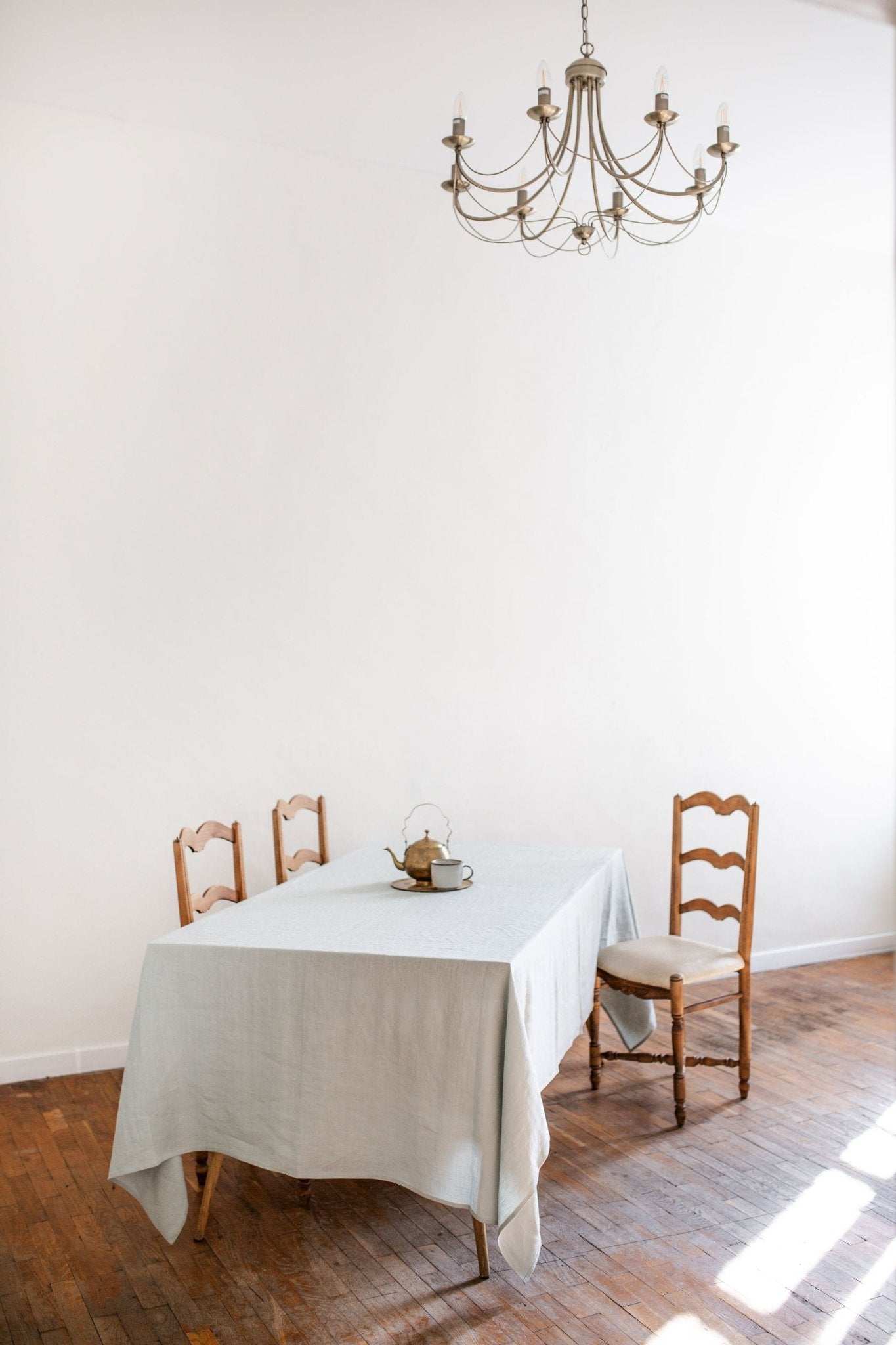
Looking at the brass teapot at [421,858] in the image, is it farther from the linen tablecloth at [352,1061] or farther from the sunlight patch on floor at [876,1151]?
the sunlight patch on floor at [876,1151]

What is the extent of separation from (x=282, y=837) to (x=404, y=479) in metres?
1.53

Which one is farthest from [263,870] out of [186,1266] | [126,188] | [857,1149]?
[126,188]

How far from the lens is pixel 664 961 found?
345 cm

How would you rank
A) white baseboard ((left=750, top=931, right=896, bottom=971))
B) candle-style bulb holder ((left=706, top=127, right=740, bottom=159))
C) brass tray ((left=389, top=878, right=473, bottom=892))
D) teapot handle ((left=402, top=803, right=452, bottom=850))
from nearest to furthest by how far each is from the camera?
1. candle-style bulb holder ((left=706, top=127, right=740, bottom=159))
2. brass tray ((left=389, top=878, right=473, bottom=892))
3. teapot handle ((left=402, top=803, right=452, bottom=850))
4. white baseboard ((left=750, top=931, right=896, bottom=971))

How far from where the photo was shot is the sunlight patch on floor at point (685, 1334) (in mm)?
2312

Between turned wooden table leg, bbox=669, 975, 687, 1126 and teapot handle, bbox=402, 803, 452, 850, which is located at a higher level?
teapot handle, bbox=402, 803, 452, 850

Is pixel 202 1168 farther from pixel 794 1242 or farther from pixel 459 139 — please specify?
pixel 459 139

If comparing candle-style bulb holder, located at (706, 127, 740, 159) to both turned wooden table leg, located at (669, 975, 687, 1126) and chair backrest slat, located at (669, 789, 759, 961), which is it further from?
turned wooden table leg, located at (669, 975, 687, 1126)

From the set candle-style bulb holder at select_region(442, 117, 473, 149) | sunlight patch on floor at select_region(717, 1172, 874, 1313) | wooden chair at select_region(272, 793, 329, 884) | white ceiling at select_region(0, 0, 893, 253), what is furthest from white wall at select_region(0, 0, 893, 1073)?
sunlight patch on floor at select_region(717, 1172, 874, 1313)

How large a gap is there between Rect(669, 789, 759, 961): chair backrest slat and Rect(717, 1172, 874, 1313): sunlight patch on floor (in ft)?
2.61

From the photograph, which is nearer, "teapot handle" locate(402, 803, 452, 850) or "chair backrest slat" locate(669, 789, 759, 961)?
"chair backrest slat" locate(669, 789, 759, 961)

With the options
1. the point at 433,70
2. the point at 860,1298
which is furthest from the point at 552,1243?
the point at 433,70

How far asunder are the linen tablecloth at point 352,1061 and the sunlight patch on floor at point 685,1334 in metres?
0.30

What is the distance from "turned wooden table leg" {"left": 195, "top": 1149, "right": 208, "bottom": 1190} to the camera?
2.82 m
